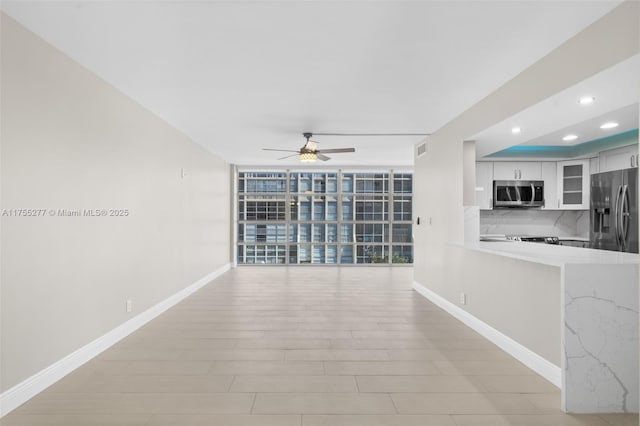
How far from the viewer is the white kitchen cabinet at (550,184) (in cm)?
603

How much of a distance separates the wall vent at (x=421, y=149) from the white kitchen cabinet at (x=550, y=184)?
1954 millimetres

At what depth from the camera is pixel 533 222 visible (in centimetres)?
643

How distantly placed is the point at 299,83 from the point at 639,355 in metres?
3.34

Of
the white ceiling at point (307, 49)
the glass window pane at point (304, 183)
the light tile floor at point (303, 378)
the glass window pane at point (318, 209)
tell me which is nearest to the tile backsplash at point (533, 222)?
the light tile floor at point (303, 378)

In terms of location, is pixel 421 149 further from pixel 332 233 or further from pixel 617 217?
pixel 332 233

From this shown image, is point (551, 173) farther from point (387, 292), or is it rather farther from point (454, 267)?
point (387, 292)

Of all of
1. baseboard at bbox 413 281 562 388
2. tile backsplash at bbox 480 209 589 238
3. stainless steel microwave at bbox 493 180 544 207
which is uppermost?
stainless steel microwave at bbox 493 180 544 207

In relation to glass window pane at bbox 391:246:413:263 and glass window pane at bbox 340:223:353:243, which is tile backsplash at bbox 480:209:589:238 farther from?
glass window pane at bbox 340:223:353:243

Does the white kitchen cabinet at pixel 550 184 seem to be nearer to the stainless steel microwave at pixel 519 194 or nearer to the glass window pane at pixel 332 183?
the stainless steel microwave at pixel 519 194

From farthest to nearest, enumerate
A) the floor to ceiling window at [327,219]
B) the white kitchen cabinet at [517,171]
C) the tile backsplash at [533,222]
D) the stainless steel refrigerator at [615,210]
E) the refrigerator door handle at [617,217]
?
the floor to ceiling window at [327,219] → the tile backsplash at [533,222] → the white kitchen cabinet at [517,171] → the refrigerator door handle at [617,217] → the stainless steel refrigerator at [615,210]

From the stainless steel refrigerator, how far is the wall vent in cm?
231

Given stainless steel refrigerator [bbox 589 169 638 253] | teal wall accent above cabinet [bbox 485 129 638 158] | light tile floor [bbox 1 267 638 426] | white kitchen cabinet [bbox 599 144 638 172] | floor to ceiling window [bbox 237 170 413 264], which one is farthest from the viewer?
floor to ceiling window [bbox 237 170 413 264]

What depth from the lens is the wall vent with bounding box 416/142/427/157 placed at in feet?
20.0

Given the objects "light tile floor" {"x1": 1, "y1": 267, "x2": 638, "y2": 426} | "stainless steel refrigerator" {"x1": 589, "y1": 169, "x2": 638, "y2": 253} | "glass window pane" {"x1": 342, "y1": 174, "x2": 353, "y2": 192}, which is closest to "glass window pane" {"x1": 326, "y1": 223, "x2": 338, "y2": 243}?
"glass window pane" {"x1": 342, "y1": 174, "x2": 353, "y2": 192}
